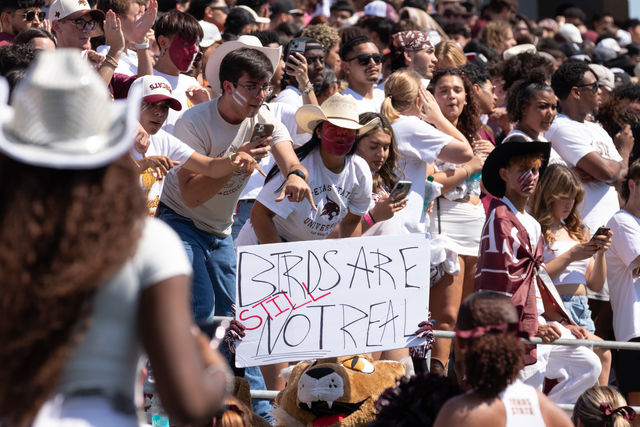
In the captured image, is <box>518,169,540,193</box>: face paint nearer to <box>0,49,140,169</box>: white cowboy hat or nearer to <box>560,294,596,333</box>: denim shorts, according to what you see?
<box>560,294,596,333</box>: denim shorts

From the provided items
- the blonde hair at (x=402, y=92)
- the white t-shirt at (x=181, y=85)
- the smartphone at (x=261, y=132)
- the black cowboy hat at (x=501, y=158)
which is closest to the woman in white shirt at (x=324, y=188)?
the smartphone at (x=261, y=132)

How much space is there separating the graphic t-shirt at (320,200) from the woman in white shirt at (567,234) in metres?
1.32

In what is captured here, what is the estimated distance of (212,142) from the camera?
5.41 m

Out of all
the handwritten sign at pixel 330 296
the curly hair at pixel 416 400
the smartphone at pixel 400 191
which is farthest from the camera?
the smartphone at pixel 400 191

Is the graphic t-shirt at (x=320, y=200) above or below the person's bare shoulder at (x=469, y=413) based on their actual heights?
below

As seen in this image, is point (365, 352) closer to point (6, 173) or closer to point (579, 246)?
point (579, 246)

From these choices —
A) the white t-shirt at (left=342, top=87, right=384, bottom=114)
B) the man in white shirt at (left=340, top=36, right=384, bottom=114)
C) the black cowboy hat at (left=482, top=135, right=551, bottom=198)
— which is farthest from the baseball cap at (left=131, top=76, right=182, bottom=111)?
the man in white shirt at (left=340, top=36, right=384, bottom=114)

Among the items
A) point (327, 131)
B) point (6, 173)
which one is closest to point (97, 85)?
point (6, 173)

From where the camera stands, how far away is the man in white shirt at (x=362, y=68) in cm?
746

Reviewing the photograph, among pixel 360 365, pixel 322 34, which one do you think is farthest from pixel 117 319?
pixel 322 34

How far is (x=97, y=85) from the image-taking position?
6.81ft

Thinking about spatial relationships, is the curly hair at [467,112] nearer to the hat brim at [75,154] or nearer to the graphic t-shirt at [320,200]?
the graphic t-shirt at [320,200]

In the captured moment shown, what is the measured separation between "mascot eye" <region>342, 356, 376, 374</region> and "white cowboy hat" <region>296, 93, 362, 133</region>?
1378 mm

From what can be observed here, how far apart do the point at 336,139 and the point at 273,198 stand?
1.62 feet
